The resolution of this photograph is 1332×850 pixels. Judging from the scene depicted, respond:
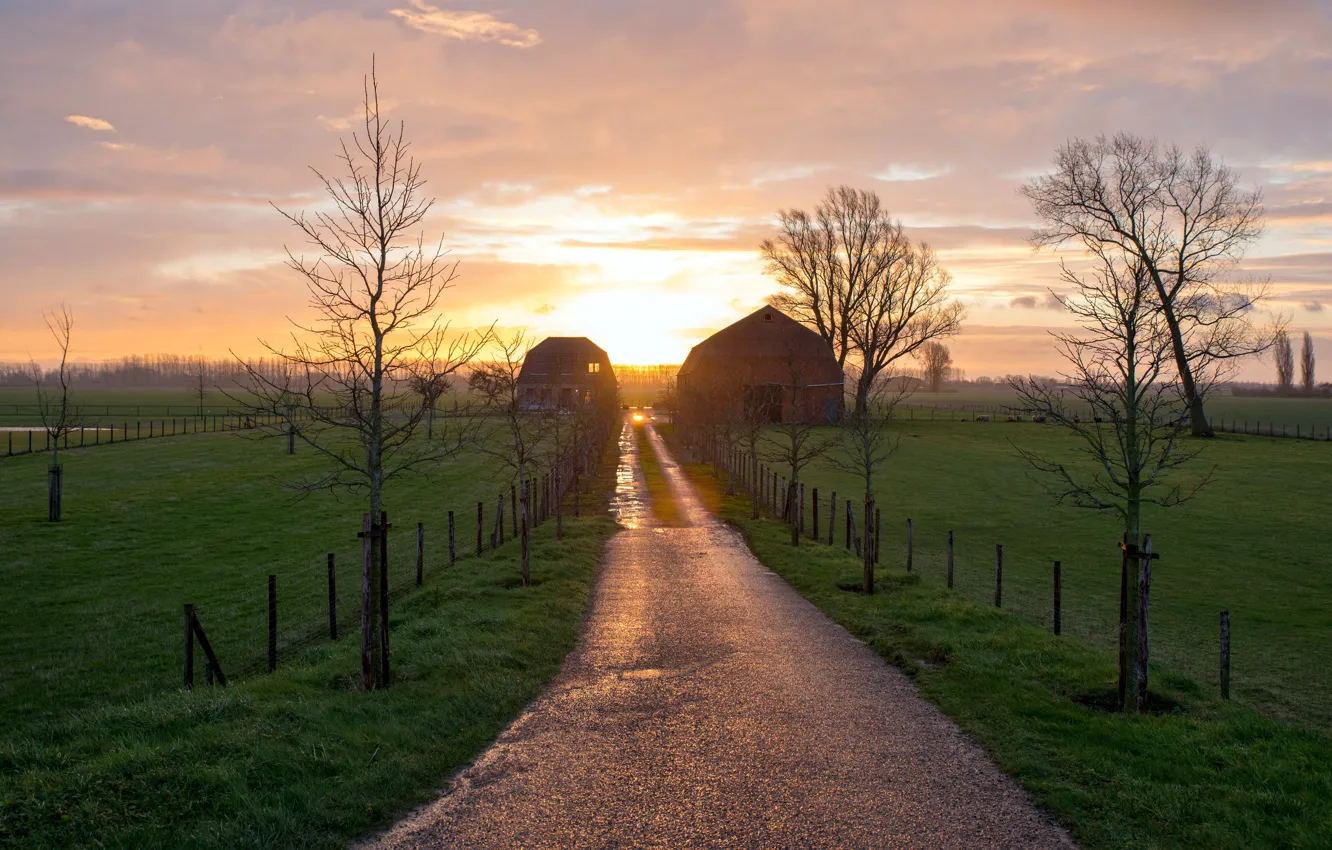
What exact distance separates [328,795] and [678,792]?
10.5ft

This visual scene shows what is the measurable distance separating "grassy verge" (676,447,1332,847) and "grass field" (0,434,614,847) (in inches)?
222

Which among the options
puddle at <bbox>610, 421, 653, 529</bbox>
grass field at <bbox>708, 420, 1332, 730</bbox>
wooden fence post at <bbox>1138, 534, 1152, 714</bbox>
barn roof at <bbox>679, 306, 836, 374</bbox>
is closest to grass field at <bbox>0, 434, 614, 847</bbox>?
puddle at <bbox>610, 421, 653, 529</bbox>

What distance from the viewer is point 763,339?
260ft

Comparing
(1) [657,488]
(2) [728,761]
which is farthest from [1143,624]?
(1) [657,488]

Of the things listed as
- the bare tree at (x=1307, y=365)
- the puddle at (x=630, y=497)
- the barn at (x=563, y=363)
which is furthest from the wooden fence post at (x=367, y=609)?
the bare tree at (x=1307, y=365)

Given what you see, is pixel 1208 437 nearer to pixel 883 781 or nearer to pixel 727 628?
pixel 727 628

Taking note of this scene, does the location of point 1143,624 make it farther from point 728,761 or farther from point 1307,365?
point 1307,365

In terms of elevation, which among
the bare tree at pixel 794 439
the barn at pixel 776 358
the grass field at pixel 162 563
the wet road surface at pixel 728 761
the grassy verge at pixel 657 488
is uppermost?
the barn at pixel 776 358

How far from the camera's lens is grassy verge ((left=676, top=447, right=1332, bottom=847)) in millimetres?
7293

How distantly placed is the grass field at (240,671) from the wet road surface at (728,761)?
0.70 meters

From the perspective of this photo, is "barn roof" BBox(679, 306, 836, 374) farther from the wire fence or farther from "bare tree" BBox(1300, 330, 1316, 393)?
"bare tree" BBox(1300, 330, 1316, 393)

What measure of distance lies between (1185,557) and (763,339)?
187 ft

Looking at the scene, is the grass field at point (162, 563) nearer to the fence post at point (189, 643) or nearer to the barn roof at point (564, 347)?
the fence post at point (189, 643)

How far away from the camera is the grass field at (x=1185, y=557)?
14.7 meters
